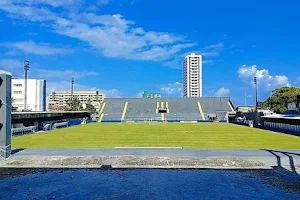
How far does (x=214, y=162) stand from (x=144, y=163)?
8.02ft

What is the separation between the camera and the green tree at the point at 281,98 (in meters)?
64.6

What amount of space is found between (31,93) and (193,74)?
355ft

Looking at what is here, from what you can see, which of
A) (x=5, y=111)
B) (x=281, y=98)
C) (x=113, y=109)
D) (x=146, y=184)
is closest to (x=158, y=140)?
(x=5, y=111)

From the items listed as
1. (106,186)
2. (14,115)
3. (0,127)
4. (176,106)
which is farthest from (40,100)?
(106,186)

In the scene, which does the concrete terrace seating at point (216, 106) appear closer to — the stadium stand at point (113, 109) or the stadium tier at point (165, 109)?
the stadium tier at point (165, 109)

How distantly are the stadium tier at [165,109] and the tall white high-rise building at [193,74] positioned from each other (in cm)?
10542

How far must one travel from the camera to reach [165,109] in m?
67.5

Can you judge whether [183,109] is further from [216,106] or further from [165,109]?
[216,106]

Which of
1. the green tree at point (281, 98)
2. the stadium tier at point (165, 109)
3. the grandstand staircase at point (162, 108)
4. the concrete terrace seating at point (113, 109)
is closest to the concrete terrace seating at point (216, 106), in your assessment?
the stadium tier at point (165, 109)

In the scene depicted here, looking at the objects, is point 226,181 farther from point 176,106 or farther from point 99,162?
point 176,106

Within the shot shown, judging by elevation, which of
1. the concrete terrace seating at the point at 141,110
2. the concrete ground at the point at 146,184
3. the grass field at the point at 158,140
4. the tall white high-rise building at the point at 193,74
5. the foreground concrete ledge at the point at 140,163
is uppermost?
the tall white high-rise building at the point at 193,74

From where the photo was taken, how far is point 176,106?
7019cm

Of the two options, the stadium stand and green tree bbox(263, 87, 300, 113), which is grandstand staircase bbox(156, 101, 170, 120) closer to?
the stadium stand

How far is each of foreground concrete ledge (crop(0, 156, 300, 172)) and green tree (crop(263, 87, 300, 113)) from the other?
60021mm
